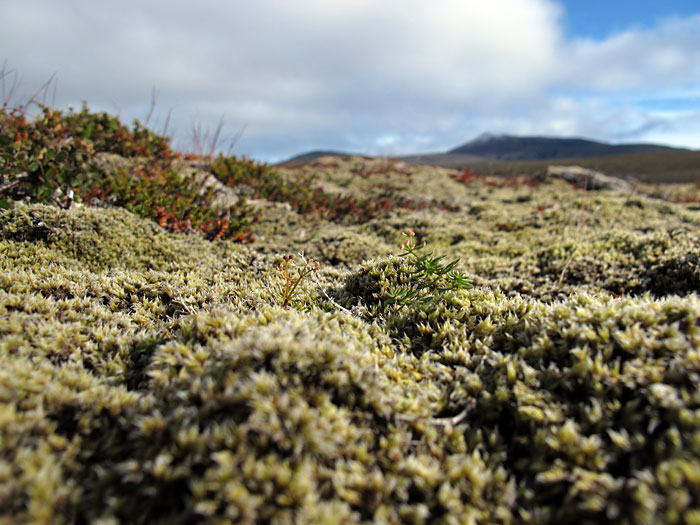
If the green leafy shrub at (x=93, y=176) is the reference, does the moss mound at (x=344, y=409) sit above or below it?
below

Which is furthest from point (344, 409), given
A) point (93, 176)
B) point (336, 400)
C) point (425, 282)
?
point (93, 176)

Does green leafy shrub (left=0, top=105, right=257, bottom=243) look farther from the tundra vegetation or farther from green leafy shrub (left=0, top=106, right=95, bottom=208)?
the tundra vegetation

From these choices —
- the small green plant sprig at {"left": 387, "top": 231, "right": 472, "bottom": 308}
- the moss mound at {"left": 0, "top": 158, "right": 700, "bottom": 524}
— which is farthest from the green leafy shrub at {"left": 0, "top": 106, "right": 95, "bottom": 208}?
the small green plant sprig at {"left": 387, "top": 231, "right": 472, "bottom": 308}

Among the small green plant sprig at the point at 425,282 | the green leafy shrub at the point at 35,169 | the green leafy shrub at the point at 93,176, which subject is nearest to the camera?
the small green plant sprig at the point at 425,282

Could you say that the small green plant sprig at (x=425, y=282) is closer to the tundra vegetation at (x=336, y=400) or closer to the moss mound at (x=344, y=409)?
the tundra vegetation at (x=336, y=400)

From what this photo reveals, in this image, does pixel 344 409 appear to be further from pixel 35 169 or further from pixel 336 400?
pixel 35 169

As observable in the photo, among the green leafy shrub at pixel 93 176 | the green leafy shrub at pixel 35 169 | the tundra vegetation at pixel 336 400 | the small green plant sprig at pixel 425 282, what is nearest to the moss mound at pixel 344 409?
the tundra vegetation at pixel 336 400

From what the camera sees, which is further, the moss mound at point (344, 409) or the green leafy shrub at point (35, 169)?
the green leafy shrub at point (35, 169)

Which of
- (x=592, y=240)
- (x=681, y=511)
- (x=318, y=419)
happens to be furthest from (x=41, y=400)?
(x=592, y=240)
